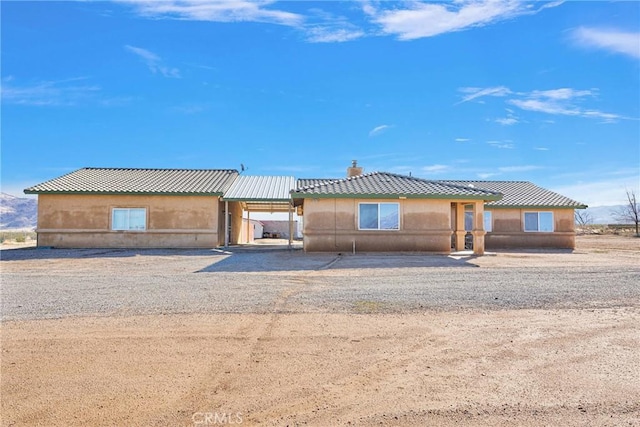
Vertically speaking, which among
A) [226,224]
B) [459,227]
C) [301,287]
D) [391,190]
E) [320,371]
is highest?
[391,190]

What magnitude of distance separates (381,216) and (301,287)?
9960 millimetres

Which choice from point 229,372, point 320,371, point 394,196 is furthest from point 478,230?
point 229,372

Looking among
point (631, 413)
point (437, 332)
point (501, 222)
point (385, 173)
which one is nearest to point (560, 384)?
point (631, 413)

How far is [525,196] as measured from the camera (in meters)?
26.7

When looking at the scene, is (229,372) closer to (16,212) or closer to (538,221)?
(538,221)

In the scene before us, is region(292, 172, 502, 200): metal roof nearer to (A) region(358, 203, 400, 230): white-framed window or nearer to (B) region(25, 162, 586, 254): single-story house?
(B) region(25, 162, 586, 254): single-story house

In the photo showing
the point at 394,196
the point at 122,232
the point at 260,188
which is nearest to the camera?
the point at 394,196

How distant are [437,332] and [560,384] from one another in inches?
73.8

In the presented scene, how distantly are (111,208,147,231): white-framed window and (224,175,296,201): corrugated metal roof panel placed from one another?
443cm

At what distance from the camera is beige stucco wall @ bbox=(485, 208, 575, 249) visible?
82.0ft

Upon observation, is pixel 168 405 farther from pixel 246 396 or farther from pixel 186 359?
pixel 186 359

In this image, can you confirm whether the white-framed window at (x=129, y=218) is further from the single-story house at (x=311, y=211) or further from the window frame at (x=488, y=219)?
the window frame at (x=488, y=219)

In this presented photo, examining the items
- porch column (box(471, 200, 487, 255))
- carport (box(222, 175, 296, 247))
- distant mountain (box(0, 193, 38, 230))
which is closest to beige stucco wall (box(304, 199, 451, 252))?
porch column (box(471, 200, 487, 255))

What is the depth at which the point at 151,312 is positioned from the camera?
23.9 feet
